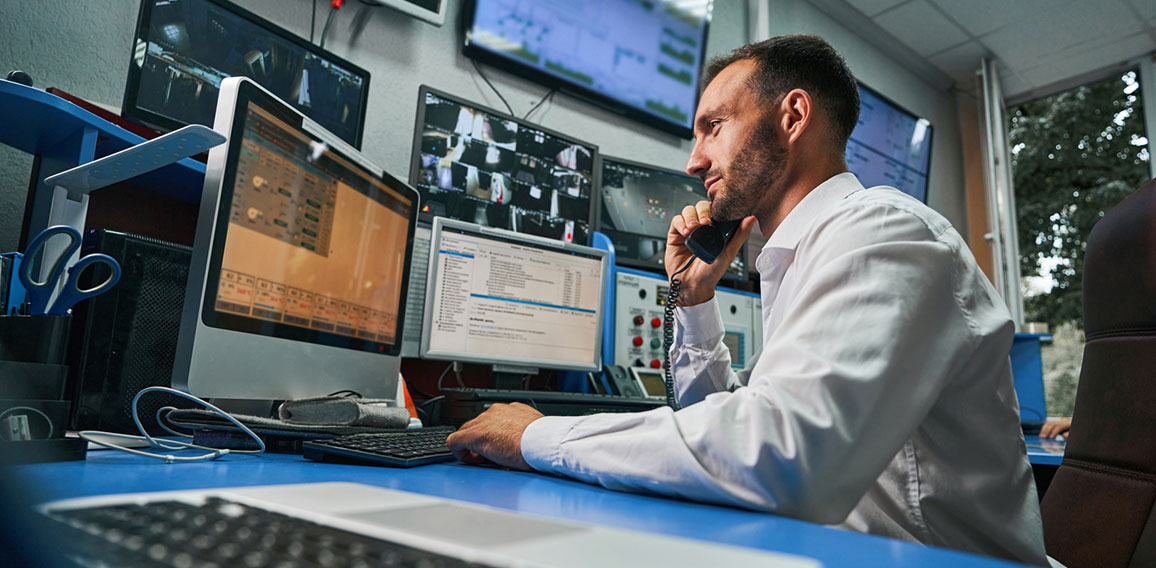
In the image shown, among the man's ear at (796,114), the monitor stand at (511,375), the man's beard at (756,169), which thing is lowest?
the monitor stand at (511,375)

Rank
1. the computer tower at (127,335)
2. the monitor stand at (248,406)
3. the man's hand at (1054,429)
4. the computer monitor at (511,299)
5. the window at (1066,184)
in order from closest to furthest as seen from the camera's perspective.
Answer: the computer tower at (127,335), the monitor stand at (248,406), the computer monitor at (511,299), the man's hand at (1054,429), the window at (1066,184)

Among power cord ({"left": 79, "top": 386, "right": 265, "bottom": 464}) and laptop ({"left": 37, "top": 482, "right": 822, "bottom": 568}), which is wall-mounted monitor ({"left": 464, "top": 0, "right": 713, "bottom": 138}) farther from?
laptop ({"left": 37, "top": 482, "right": 822, "bottom": 568})

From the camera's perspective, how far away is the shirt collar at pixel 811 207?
989mm

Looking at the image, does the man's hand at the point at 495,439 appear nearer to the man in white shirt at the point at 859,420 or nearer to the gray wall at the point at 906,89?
the man in white shirt at the point at 859,420

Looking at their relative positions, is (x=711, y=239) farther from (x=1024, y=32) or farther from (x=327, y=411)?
(x=1024, y=32)

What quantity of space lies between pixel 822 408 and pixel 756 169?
2.33ft

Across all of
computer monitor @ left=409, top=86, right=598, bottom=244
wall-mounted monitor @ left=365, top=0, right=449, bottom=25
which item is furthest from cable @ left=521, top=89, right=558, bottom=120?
wall-mounted monitor @ left=365, top=0, right=449, bottom=25

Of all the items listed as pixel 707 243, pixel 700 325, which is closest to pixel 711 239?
pixel 707 243

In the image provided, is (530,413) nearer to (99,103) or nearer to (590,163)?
(99,103)

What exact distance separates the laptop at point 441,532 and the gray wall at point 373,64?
128 cm

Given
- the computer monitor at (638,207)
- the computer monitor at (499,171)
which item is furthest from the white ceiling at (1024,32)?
the computer monitor at (499,171)

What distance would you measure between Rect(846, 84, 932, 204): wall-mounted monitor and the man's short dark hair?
2.12 meters

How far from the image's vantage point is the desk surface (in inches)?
14.4

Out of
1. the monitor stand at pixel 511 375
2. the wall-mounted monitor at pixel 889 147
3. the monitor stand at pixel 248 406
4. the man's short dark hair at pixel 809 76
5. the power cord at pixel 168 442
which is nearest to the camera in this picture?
the power cord at pixel 168 442
